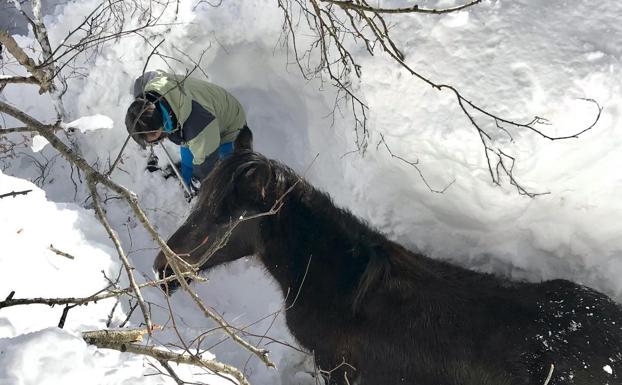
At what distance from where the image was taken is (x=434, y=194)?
482cm

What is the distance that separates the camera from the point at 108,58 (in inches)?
280

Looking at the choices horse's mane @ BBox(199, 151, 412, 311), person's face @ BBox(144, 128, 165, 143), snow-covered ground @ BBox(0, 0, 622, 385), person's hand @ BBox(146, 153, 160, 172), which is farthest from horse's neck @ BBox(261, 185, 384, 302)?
person's hand @ BBox(146, 153, 160, 172)

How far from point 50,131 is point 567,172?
150 inches

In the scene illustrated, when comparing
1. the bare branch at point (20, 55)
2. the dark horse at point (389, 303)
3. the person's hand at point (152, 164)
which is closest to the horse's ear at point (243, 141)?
the dark horse at point (389, 303)

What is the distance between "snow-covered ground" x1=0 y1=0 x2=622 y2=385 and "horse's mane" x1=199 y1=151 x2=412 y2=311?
81 cm

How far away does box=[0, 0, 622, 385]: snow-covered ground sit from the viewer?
4.00 metres

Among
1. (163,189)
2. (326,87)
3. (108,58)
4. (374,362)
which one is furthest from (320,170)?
(108,58)

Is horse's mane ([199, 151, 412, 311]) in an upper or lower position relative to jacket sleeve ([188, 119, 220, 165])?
lower

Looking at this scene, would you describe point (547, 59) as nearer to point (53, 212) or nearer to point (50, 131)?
point (50, 131)

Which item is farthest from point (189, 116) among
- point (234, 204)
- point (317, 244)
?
point (317, 244)

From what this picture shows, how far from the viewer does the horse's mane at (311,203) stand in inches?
143

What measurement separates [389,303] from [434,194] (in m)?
1.55

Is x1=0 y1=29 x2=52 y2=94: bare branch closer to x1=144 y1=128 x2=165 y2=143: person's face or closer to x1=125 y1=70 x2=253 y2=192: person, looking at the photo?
x1=125 y1=70 x2=253 y2=192: person

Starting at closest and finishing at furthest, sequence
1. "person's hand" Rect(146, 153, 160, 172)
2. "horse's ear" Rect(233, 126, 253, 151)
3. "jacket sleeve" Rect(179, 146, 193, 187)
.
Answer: "horse's ear" Rect(233, 126, 253, 151) → "jacket sleeve" Rect(179, 146, 193, 187) → "person's hand" Rect(146, 153, 160, 172)
